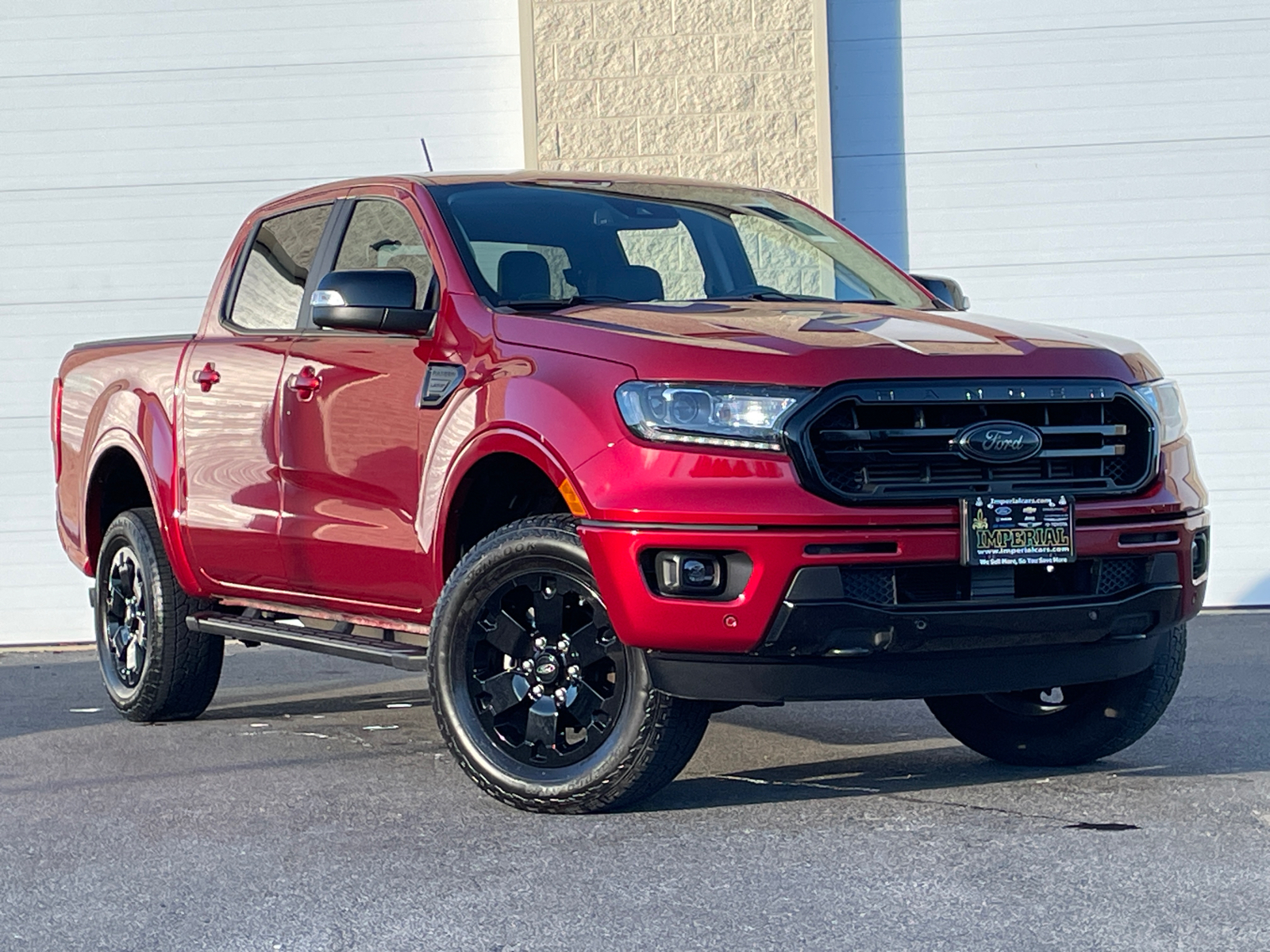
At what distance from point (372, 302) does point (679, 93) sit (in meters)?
5.81

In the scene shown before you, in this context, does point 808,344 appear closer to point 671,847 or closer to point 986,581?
point 986,581

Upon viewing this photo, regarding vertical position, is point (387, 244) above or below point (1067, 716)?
above

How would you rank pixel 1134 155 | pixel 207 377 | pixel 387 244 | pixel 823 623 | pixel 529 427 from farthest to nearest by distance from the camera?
1. pixel 1134 155
2. pixel 207 377
3. pixel 387 244
4. pixel 529 427
5. pixel 823 623

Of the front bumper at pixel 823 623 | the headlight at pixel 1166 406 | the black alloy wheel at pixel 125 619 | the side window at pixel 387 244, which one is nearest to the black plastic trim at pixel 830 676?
the front bumper at pixel 823 623

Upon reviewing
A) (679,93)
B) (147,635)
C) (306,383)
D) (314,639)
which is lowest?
(147,635)

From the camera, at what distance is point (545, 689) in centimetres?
504

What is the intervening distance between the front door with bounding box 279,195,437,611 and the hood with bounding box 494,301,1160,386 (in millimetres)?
527

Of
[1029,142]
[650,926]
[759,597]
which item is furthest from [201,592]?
[1029,142]

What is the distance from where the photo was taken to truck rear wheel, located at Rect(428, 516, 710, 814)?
15.8 ft

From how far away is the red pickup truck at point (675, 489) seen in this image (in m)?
4.63

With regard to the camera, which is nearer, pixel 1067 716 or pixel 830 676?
pixel 830 676

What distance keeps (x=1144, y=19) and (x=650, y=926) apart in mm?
8605

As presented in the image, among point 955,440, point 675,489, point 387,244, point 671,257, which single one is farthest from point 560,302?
point 955,440

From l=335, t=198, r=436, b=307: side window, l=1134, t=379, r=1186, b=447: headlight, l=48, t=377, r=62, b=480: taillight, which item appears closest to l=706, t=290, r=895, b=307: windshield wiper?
l=335, t=198, r=436, b=307: side window
